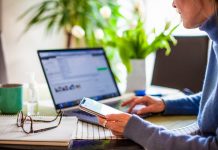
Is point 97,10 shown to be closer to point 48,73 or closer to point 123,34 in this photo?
point 123,34

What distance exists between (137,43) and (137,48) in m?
0.03

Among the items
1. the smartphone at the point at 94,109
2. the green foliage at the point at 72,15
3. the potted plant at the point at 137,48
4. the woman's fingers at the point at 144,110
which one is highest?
the green foliage at the point at 72,15

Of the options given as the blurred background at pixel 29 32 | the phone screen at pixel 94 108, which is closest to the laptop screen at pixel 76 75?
the phone screen at pixel 94 108

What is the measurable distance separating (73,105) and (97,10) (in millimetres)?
1339

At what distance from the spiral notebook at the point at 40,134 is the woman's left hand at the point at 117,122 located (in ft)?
0.33

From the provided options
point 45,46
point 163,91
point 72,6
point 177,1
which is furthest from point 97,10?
point 177,1

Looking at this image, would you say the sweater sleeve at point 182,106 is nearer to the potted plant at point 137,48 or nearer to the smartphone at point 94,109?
the smartphone at point 94,109

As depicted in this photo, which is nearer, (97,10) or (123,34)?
(123,34)

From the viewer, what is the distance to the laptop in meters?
1.23

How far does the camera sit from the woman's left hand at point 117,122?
0.93 metres

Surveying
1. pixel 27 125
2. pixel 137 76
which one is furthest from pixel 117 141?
pixel 137 76

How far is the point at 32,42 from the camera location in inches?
100

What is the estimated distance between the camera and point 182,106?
4.16ft

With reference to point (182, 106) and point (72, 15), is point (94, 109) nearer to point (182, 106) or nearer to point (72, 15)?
point (182, 106)
